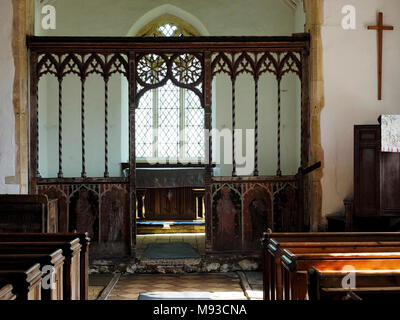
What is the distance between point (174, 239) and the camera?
7504mm

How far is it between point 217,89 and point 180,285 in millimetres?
4543

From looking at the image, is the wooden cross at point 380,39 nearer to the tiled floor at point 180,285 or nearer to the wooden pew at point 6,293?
the tiled floor at point 180,285

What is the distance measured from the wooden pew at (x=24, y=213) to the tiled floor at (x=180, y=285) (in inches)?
44.2

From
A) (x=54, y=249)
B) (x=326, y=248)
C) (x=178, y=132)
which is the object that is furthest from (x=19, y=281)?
(x=178, y=132)

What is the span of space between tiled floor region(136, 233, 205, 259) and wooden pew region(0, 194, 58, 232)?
1.91 metres

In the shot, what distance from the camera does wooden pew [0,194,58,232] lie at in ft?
16.1

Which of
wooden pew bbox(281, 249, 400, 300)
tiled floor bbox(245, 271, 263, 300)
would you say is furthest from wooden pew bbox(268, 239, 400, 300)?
tiled floor bbox(245, 271, 263, 300)

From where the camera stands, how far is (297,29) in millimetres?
8352

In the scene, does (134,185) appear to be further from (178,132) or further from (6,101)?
(178,132)

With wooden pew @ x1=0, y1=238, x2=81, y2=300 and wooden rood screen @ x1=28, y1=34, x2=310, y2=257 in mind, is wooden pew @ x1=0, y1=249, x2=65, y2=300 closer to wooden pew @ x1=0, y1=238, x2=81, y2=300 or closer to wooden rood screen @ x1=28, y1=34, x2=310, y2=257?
wooden pew @ x1=0, y1=238, x2=81, y2=300

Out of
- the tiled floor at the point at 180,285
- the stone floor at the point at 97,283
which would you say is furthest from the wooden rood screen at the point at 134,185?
the tiled floor at the point at 180,285

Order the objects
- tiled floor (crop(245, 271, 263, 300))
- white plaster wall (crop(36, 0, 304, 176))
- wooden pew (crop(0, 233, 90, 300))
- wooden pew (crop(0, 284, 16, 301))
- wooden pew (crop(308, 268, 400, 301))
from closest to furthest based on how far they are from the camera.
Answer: wooden pew (crop(0, 284, 16, 301)) < wooden pew (crop(308, 268, 400, 301)) < wooden pew (crop(0, 233, 90, 300)) < tiled floor (crop(245, 271, 263, 300)) < white plaster wall (crop(36, 0, 304, 176))

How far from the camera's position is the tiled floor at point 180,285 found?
15.3 feet

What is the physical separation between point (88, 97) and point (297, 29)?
4.13 m
